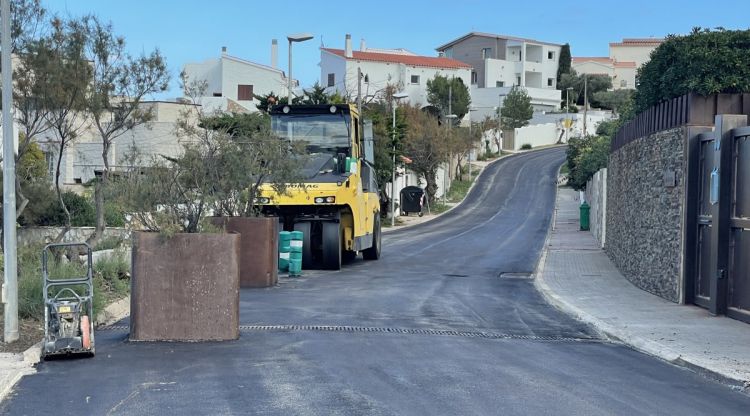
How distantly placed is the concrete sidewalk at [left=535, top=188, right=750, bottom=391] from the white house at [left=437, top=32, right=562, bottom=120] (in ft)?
282

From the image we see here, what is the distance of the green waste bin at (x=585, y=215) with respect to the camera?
130ft

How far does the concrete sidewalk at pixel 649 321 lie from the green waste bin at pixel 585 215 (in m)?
16.6

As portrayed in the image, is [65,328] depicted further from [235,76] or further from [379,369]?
[235,76]

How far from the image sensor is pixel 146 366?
866 centimetres

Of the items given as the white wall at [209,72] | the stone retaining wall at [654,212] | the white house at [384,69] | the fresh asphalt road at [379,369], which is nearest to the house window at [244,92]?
the white wall at [209,72]

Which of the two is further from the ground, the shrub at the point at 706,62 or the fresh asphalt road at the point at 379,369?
the shrub at the point at 706,62

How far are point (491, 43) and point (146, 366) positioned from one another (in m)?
104

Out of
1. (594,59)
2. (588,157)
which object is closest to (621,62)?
(594,59)

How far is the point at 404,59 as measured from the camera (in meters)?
91.4

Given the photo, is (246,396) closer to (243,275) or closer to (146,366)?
(146,366)

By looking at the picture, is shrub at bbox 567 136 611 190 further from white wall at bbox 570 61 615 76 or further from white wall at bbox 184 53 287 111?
white wall at bbox 570 61 615 76

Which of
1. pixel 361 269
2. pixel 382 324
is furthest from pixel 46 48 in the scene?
pixel 382 324

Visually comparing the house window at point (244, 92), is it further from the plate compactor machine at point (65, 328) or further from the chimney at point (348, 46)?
the plate compactor machine at point (65, 328)

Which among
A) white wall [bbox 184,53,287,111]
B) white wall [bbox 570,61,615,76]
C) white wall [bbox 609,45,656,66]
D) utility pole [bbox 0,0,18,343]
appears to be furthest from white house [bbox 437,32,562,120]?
utility pole [bbox 0,0,18,343]
